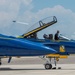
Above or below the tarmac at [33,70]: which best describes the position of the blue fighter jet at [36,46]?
above

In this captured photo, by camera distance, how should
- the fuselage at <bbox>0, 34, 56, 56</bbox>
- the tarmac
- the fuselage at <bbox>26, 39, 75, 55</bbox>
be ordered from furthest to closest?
the fuselage at <bbox>26, 39, 75, 55</bbox>, the fuselage at <bbox>0, 34, 56, 56</bbox>, the tarmac

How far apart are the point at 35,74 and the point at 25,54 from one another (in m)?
3.07

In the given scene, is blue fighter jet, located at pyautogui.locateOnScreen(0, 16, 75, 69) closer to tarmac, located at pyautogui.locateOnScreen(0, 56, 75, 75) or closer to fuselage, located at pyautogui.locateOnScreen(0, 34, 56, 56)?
fuselage, located at pyautogui.locateOnScreen(0, 34, 56, 56)

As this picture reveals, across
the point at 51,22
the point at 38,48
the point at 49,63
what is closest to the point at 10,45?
the point at 38,48

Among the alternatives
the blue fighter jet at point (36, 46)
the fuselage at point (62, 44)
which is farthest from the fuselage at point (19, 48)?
the fuselage at point (62, 44)

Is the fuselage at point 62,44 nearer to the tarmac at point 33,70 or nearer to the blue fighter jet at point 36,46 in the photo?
the blue fighter jet at point 36,46

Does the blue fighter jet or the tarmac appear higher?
the blue fighter jet

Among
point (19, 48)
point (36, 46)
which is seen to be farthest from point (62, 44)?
point (19, 48)

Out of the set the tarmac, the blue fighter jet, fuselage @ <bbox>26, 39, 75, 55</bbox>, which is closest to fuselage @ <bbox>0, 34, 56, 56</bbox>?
the blue fighter jet

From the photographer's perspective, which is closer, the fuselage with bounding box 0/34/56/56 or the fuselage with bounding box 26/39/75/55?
the fuselage with bounding box 0/34/56/56

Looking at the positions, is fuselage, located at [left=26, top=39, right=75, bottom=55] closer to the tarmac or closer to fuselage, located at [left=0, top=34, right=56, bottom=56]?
the tarmac

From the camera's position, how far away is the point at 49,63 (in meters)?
20.7

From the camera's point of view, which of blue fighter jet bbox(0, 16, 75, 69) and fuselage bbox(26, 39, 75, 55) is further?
fuselage bbox(26, 39, 75, 55)

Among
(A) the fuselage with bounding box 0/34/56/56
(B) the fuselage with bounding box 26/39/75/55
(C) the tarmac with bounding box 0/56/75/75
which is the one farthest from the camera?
(B) the fuselage with bounding box 26/39/75/55
